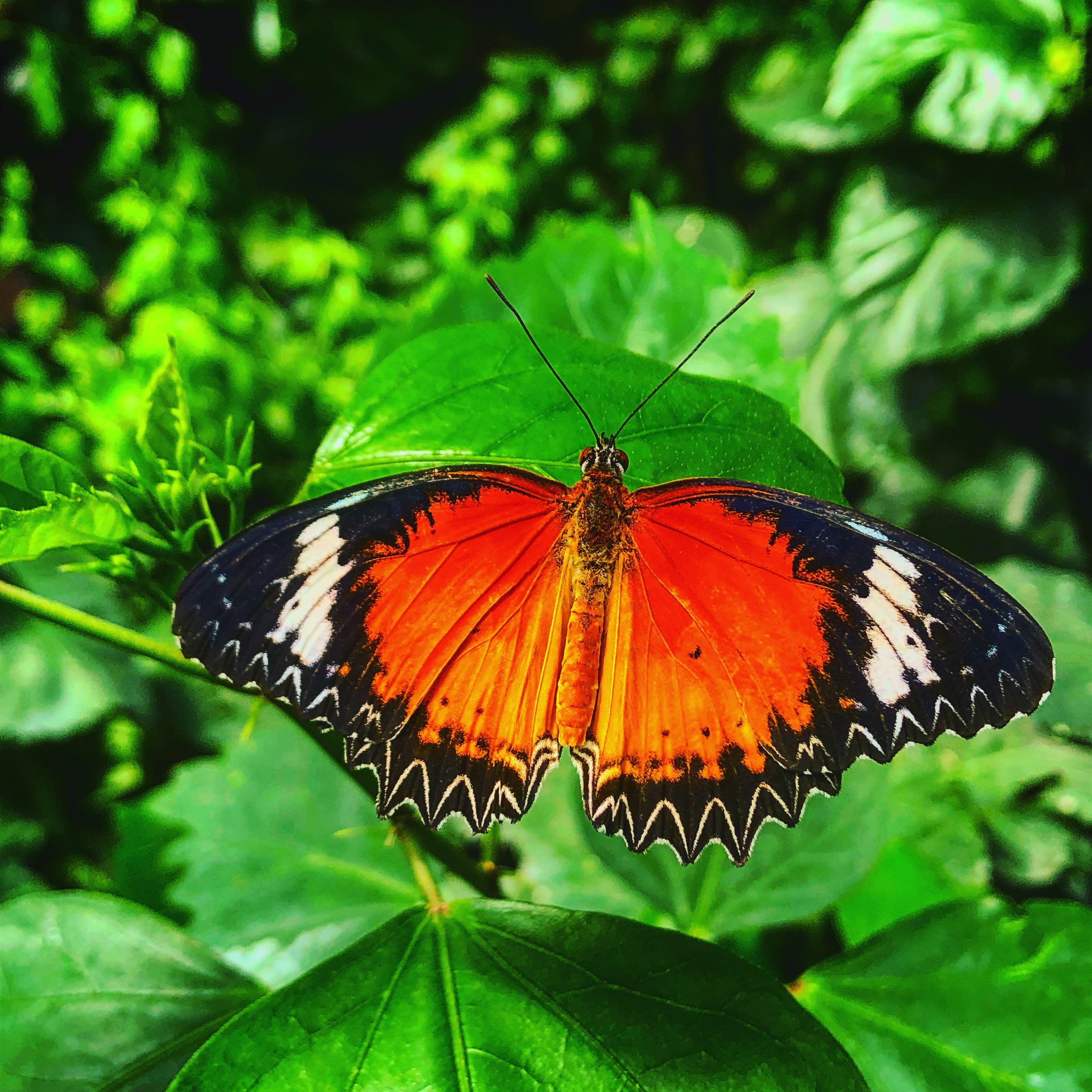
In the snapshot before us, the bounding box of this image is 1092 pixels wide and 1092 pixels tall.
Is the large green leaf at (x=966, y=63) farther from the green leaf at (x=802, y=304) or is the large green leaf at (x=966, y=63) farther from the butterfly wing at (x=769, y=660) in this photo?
the butterfly wing at (x=769, y=660)

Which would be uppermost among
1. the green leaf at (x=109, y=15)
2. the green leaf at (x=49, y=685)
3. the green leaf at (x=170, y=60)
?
the green leaf at (x=170, y=60)

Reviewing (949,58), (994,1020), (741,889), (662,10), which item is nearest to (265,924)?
(741,889)

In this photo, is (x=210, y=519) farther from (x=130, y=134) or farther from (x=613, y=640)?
(x=130, y=134)

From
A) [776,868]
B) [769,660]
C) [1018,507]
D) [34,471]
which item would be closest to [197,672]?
[34,471]

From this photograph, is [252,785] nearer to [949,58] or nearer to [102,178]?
[949,58]

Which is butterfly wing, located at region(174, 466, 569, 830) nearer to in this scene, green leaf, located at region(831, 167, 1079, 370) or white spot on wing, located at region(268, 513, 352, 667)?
white spot on wing, located at region(268, 513, 352, 667)

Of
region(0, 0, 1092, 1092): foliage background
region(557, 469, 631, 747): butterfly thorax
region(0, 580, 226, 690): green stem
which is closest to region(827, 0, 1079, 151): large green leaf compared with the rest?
region(0, 0, 1092, 1092): foliage background

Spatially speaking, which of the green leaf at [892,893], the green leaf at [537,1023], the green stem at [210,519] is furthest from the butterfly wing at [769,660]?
the green leaf at [892,893]
